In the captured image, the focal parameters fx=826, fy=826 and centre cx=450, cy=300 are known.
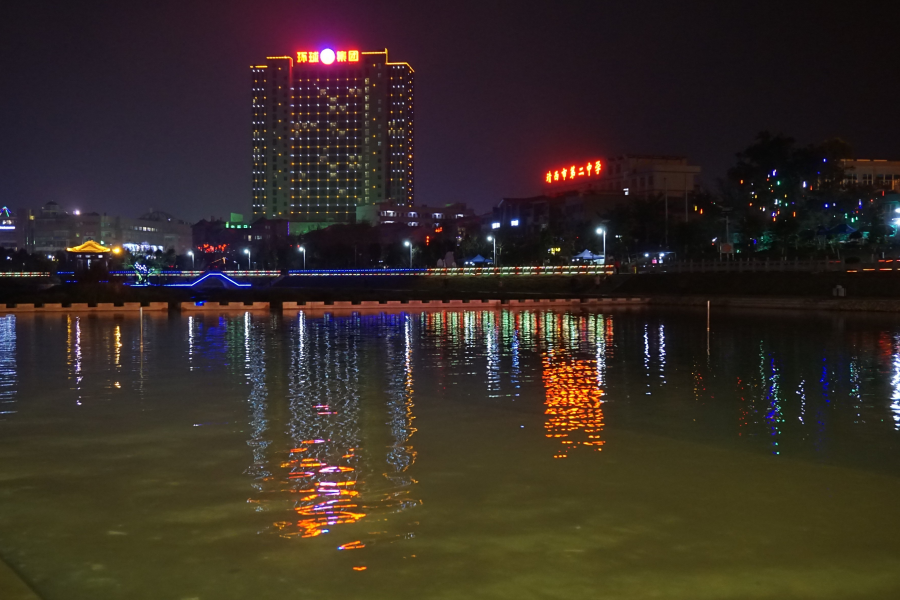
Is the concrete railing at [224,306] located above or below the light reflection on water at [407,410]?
above

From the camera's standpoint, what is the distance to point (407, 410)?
41.7 feet

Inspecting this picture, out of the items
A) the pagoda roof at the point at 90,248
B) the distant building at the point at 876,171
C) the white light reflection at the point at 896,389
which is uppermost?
the distant building at the point at 876,171

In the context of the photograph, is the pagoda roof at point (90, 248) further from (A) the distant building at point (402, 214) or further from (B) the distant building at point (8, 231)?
(B) the distant building at point (8, 231)

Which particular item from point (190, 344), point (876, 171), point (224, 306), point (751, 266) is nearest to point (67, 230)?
point (224, 306)

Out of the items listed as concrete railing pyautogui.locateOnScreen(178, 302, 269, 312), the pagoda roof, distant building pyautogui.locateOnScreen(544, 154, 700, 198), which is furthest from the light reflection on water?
distant building pyautogui.locateOnScreen(544, 154, 700, 198)

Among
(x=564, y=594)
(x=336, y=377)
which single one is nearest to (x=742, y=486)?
(x=564, y=594)

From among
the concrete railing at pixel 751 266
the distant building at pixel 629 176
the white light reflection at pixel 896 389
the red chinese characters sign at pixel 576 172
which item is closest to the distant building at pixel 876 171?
the distant building at pixel 629 176

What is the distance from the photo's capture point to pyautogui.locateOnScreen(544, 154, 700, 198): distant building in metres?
120

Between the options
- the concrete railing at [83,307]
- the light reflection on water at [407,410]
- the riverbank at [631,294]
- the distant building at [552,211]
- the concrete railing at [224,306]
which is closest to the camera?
the light reflection on water at [407,410]

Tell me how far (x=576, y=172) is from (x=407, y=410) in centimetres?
12132

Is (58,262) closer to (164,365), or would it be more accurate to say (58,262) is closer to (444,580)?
(164,365)

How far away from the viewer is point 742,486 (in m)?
8.32

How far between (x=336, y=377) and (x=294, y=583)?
10.7 metres

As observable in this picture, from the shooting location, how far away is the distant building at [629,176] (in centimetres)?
12038
